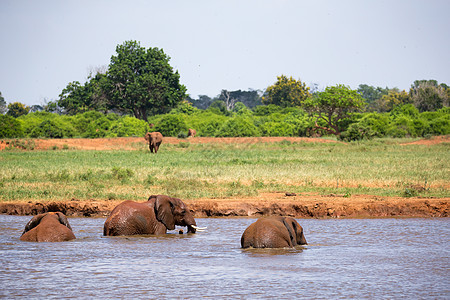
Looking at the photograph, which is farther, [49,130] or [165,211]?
[49,130]

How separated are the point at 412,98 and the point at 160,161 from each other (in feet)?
199

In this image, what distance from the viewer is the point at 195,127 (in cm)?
5594

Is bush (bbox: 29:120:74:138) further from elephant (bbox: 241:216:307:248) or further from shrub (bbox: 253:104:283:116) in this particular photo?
elephant (bbox: 241:216:307:248)

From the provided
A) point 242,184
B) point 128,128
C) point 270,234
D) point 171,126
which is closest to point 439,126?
point 171,126

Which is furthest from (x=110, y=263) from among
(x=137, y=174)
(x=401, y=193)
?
(x=137, y=174)

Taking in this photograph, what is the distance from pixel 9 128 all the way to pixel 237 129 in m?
17.8

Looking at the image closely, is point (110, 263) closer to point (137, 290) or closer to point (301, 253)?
point (137, 290)

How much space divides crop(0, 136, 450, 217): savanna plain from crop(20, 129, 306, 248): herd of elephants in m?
3.27

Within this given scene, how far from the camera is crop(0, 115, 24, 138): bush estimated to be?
44.4 meters

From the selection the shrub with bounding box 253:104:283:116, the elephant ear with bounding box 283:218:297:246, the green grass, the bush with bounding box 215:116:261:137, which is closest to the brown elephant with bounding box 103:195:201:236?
the elephant ear with bounding box 283:218:297:246

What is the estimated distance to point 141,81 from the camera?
62.0 m

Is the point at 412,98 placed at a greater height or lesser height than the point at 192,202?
greater

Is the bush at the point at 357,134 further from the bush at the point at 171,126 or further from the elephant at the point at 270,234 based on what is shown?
the elephant at the point at 270,234

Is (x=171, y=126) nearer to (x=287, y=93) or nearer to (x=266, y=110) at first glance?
(x=266, y=110)
